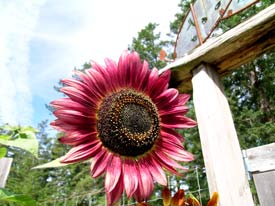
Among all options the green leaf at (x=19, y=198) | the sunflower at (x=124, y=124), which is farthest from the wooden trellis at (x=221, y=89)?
the green leaf at (x=19, y=198)

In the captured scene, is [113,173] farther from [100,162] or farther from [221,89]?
[221,89]

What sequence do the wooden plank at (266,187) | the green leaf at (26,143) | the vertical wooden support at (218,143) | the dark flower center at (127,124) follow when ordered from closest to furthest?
1. the green leaf at (26,143)
2. the dark flower center at (127,124)
3. the vertical wooden support at (218,143)
4. the wooden plank at (266,187)

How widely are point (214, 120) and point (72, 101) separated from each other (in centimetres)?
37

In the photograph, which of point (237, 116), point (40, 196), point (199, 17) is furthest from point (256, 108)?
point (199, 17)

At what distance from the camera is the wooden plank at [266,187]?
0.90 meters

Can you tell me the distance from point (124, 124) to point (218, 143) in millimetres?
284

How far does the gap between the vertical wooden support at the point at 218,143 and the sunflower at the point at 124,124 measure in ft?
0.51

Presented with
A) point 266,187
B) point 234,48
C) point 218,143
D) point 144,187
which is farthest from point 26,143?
point 266,187

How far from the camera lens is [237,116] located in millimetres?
9469

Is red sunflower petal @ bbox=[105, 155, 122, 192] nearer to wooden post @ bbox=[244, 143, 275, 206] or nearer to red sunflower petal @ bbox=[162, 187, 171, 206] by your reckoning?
red sunflower petal @ bbox=[162, 187, 171, 206]

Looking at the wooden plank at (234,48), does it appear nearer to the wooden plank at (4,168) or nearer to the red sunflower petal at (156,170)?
the red sunflower petal at (156,170)

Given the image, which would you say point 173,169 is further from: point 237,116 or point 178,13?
point 178,13

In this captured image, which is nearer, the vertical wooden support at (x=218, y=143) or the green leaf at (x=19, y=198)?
the green leaf at (x=19, y=198)

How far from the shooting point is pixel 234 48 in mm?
719
